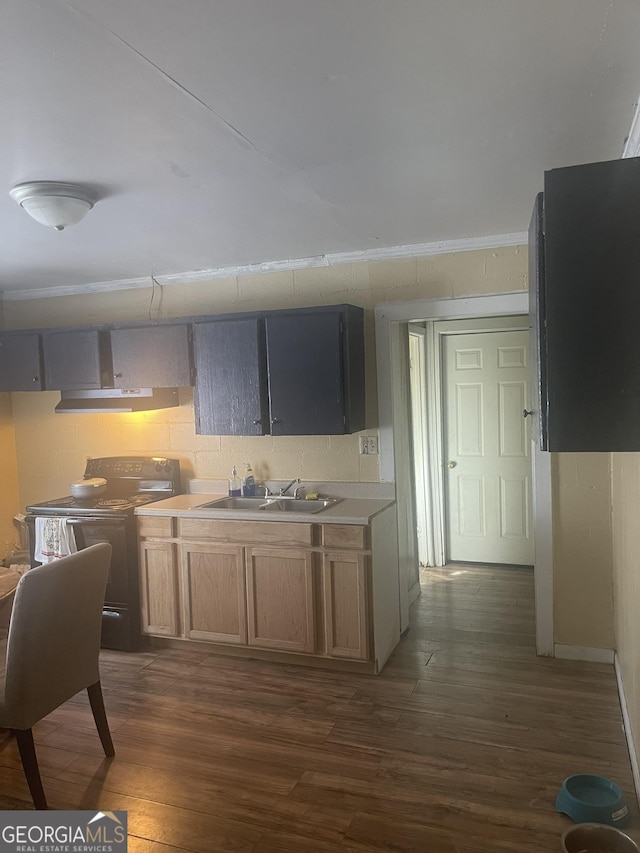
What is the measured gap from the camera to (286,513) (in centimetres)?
363

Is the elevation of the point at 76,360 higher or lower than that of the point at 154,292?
lower

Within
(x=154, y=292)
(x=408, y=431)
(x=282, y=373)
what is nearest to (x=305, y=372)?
(x=282, y=373)

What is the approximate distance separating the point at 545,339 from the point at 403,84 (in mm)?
840

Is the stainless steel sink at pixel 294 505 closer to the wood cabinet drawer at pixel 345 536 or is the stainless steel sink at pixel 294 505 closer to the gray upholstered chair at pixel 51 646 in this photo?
the wood cabinet drawer at pixel 345 536

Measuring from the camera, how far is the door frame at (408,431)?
142 inches

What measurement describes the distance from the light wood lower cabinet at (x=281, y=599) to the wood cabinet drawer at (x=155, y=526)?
0.54m

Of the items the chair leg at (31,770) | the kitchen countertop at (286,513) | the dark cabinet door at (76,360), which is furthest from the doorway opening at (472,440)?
the chair leg at (31,770)

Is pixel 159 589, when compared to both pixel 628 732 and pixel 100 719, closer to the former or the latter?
pixel 100 719

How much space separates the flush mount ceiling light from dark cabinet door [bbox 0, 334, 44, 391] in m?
1.96

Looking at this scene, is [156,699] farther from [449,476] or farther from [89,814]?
[449,476]

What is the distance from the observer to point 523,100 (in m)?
1.93

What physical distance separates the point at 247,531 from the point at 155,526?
62 cm

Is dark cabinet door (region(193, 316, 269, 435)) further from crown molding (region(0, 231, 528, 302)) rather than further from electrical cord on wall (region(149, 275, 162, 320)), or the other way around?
electrical cord on wall (region(149, 275, 162, 320))

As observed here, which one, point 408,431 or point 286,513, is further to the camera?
point 408,431
